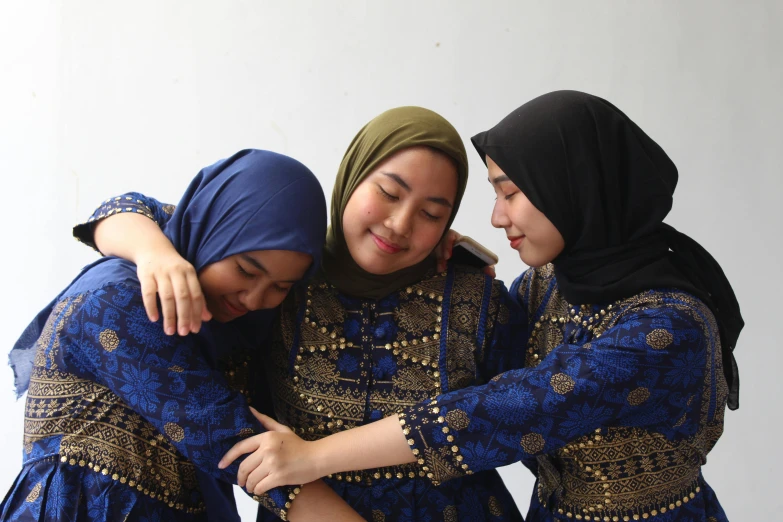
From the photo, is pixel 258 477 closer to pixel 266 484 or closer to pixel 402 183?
pixel 266 484

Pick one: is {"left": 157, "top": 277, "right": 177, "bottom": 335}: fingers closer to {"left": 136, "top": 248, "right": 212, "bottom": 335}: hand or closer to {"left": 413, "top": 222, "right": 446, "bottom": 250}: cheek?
{"left": 136, "top": 248, "right": 212, "bottom": 335}: hand

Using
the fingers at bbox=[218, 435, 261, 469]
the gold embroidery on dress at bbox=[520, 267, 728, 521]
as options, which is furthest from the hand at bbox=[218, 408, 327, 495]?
the gold embroidery on dress at bbox=[520, 267, 728, 521]

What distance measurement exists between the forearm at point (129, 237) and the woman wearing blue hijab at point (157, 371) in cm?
3

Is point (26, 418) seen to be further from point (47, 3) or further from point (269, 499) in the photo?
point (47, 3)

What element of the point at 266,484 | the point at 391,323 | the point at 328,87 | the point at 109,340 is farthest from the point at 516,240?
the point at 328,87

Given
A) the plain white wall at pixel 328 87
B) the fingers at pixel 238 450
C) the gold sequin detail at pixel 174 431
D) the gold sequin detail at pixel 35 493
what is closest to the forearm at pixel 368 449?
the fingers at pixel 238 450

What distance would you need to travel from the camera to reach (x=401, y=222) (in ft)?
3.95

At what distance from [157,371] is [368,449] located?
34 cm

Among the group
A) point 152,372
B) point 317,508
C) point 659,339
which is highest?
point 659,339

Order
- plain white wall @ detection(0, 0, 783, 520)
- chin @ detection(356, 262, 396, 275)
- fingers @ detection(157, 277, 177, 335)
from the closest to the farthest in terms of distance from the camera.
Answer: fingers @ detection(157, 277, 177, 335)
chin @ detection(356, 262, 396, 275)
plain white wall @ detection(0, 0, 783, 520)

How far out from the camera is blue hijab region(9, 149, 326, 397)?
1.14 meters

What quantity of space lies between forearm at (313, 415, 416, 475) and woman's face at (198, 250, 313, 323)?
9.6 inches

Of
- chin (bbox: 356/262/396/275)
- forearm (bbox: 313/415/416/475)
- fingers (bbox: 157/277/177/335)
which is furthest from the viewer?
chin (bbox: 356/262/396/275)

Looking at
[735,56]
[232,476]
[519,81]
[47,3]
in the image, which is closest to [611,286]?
[232,476]
